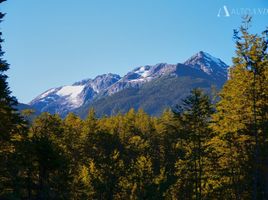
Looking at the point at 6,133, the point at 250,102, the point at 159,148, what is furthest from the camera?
the point at 159,148

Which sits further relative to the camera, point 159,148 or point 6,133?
point 159,148

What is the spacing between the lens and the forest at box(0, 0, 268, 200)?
29469 millimetres

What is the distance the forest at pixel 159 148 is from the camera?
1160 inches

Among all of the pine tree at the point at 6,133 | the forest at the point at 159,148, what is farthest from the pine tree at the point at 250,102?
the pine tree at the point at 6,133

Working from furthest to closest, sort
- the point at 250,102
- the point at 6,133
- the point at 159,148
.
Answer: the point at 159,148, the point at 6,133, the point at 250,102

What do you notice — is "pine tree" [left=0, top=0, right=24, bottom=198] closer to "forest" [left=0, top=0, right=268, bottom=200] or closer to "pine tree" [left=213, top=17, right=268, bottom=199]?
"forest" [left=0, top=0, right=268, bottom=200]

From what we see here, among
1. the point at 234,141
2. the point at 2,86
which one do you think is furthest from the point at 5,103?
the point at 234,141

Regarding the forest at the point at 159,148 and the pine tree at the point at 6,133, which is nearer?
the forest at the point at 159,148

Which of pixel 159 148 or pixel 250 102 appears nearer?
pixel 250 102

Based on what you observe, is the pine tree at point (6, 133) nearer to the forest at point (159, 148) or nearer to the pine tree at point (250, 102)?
the forest at point (159, 148)

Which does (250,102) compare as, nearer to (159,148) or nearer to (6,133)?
(6,133)

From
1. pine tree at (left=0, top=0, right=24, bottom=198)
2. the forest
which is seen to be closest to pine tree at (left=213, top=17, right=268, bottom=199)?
the forest

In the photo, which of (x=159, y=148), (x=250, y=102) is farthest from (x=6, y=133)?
(x=159, y=148)

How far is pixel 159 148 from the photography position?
77.8m
